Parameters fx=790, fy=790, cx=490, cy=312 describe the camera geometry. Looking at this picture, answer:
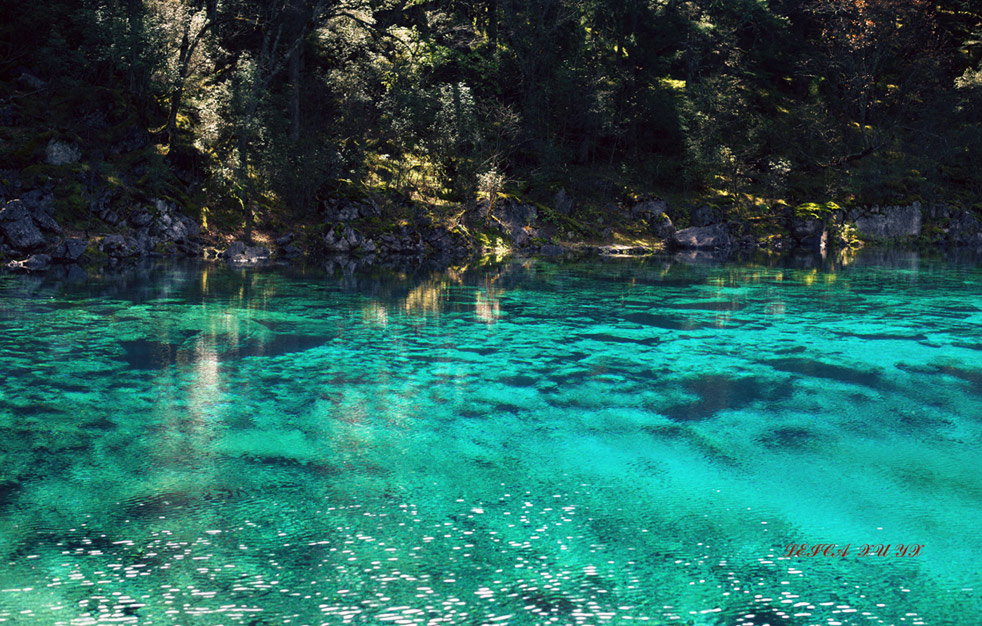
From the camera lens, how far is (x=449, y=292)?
2289 cm

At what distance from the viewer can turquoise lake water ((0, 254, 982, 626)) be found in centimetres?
515

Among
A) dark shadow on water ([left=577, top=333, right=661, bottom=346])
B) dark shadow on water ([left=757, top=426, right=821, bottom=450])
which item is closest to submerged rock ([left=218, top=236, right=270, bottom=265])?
dark shadow on water ([left=577, top=333, right=661, bottom=346])

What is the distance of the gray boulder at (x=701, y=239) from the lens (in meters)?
44.9

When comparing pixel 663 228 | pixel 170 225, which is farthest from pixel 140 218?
pixel 663 228

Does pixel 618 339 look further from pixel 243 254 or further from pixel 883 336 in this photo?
pixel 243 254

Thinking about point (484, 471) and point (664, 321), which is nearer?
point (484, 471)

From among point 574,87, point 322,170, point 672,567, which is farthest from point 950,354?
point 574,87

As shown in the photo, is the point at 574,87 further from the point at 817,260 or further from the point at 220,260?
the point at 220,260

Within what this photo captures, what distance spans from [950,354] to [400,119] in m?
32.2

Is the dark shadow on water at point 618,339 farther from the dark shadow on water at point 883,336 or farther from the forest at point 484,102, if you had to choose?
the forest at point 484,102

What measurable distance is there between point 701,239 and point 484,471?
131 feet

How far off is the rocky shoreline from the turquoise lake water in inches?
570

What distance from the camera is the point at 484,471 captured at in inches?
304

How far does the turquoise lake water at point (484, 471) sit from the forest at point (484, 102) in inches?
815
